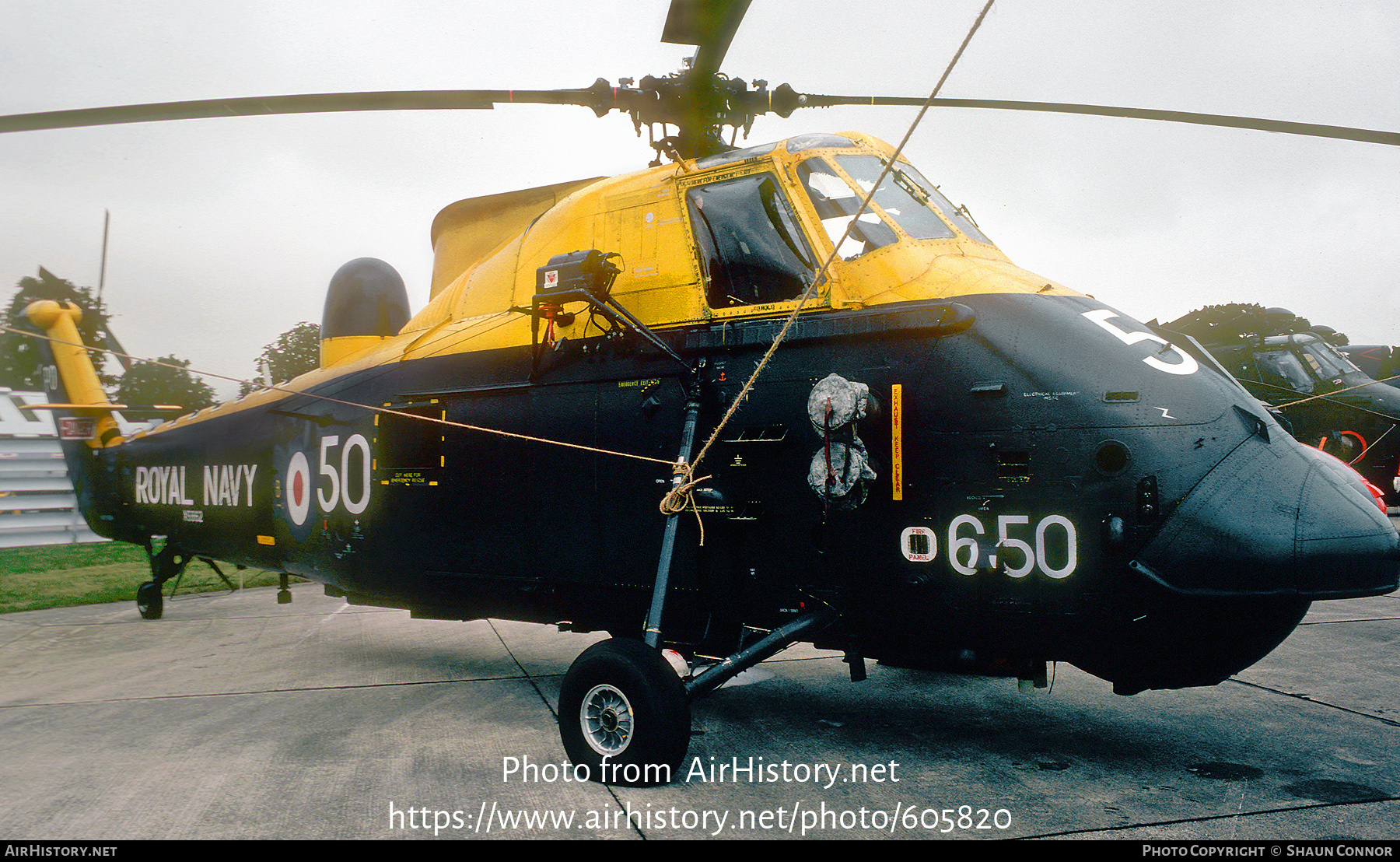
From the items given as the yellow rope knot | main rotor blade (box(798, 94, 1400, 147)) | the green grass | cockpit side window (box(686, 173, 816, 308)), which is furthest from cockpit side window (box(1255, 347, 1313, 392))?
the green grass

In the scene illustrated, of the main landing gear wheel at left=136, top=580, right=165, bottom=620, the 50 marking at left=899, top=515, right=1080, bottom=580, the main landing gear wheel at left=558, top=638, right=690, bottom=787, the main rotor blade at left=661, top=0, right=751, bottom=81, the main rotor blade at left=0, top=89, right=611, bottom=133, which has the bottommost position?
the main landing gear wheel at left=136, top=580, right=165, bottom=620

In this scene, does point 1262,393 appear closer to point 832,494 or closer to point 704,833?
point 832,494

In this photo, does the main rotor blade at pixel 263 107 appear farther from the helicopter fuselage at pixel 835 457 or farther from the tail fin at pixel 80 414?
the tail fin at pixel 80 414

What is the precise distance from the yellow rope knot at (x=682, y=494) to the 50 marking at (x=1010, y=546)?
1.04 meters

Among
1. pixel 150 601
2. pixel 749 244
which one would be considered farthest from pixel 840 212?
pixel 150 601

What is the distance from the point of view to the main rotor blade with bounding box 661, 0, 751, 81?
4.38 meters

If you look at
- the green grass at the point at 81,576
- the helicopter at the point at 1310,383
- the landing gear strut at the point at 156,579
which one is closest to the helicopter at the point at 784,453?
the landing gear strut at the point at 156,579

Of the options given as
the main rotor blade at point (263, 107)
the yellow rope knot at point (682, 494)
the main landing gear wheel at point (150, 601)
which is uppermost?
the main rotor blade at point (263, 107)

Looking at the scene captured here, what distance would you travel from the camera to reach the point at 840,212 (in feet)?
13.8

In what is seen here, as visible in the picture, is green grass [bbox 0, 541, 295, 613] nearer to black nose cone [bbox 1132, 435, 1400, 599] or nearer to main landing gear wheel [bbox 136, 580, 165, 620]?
main landing gear wheel [bbox 136, 580, 165, 620]

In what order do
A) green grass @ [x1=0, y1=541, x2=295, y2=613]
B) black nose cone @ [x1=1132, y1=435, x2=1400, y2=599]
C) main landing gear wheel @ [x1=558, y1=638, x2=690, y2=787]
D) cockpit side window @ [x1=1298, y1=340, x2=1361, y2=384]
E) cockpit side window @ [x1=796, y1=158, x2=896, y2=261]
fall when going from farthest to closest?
cockpit side window @ [x1=1298, y1=340, x2=1361, y2=384], green grass @ [x1=0, y1=541, x2=295, y2=613], cockpit side window @ [x1=796, y1=158, x2=896, y2=261], main landing gear wheel @ [x1=558, y1=638, x2=690, y2=787], black nose cone @ [x1=1132, y1=435, x2=1400, y2=599]

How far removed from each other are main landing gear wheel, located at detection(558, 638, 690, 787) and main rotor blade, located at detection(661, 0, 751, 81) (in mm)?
3332

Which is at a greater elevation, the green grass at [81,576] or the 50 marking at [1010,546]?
the 50 marking at [1010,546]

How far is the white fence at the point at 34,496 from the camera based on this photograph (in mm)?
15383
